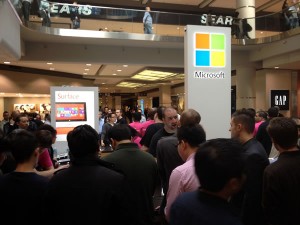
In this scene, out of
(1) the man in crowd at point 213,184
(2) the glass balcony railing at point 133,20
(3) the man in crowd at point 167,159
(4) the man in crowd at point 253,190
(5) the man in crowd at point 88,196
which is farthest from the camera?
(2) the glass balcony railing at point 133,20

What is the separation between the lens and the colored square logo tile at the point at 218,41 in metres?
6.03

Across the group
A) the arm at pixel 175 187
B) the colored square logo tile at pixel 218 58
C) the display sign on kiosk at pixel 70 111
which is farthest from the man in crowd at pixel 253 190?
the display sign on kiosk at pixel 70 111

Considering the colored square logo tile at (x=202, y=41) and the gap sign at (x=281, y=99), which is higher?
the colored square logo tile at (x=202, y=41)

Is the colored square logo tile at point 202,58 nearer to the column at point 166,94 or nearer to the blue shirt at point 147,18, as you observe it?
the blue shirt at point 147,18

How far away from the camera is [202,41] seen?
5953 millimetres

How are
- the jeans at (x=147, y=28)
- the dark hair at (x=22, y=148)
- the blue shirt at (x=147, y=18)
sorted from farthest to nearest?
the blue shirt at (x=147, y=18), the jeans at (x=147, y=28), the dark hair at (x=22, y=148)

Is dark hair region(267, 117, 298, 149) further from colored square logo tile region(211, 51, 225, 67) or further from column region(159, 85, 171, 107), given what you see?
column region(159, 85, 171, 107)

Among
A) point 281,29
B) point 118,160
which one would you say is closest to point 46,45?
point 281,29

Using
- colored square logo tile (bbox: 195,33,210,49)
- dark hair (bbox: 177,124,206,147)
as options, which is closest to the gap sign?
colored square logo tile (bbox: 195,33,210,49)

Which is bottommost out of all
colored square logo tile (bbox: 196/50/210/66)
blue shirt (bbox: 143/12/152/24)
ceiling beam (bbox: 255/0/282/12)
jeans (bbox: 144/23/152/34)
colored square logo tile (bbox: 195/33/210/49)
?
colored square logo tile (bbox: 196/50/210/66)

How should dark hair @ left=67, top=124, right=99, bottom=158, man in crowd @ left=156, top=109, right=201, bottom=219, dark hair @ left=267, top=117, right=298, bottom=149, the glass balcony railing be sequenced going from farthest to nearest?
the glass balcony railing
man in crowd @ left=156, top=109, right=201, bottom=219
dark hair @ left=267, top=117, right=298, bottom=149
dark hair @ left=67, top=124, right=99, bottom=158

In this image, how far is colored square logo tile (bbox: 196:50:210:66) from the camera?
5.88 meters

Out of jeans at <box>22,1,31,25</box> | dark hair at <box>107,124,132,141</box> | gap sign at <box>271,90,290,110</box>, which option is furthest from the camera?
gap sign at <box>271,90,290,110</box>

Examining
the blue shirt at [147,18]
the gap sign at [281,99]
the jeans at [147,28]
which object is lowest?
the gap sign at [281,99]
